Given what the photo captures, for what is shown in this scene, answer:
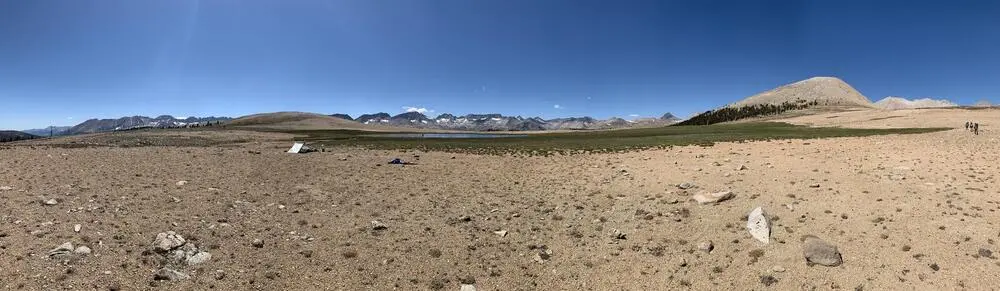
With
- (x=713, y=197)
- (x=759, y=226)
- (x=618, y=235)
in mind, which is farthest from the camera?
(x=713, y=197)

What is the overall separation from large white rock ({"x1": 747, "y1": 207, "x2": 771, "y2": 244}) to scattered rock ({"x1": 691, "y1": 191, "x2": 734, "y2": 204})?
7.94 feet

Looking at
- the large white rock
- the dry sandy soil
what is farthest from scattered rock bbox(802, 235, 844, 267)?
the large white rock

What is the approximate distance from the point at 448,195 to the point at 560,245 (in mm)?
8351

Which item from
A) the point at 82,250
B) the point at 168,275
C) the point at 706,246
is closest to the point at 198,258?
the point at 168,275

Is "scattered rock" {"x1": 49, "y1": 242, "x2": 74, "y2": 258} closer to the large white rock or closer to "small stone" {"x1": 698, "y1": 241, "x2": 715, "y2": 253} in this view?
"small stone" {"x1": 698, "y1": 241, "x2": 715, "y2": 253}

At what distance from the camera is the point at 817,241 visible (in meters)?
12.7

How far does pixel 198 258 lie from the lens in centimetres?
1220

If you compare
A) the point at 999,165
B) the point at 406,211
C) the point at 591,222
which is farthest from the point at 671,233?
the point at 999,165

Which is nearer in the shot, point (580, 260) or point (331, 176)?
point (580, 260)

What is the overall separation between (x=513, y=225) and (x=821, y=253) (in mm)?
8918

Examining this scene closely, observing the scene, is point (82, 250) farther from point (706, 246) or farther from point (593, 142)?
point (593, 142)

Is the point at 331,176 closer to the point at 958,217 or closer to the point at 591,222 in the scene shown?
the point at 591,222

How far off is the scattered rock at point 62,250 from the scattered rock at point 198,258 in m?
2.58

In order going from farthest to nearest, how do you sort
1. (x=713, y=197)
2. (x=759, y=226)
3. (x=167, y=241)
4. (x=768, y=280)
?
(x=713, y=197) → (x=759, y=226) → (x=167, y=241) → (x=768, y=280)
